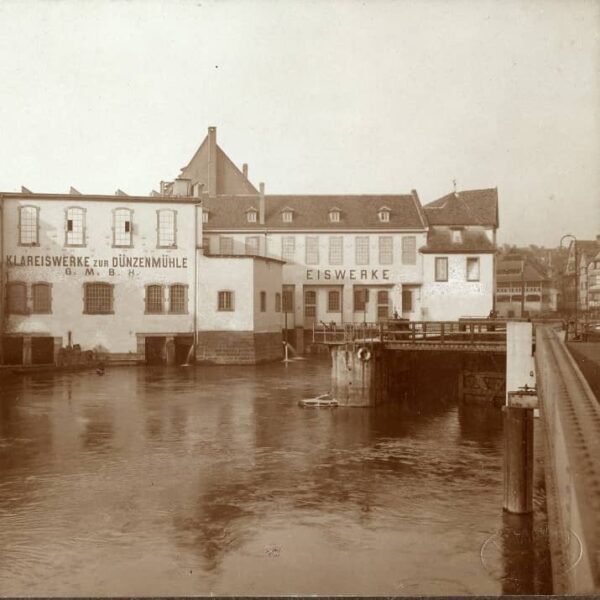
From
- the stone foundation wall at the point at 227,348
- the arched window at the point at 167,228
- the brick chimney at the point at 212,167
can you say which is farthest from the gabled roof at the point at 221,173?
the stone foundation wall at the point at 227,348

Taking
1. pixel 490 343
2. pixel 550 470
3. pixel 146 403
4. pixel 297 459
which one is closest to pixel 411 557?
pixel 550 470

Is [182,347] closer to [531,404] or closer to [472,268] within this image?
[472,268]

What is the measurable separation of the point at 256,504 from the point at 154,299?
27939 mm

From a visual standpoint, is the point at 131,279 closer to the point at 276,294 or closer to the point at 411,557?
the point at 276,294

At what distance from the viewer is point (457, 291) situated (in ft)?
156

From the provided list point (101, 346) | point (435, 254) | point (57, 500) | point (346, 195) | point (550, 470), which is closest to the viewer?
point (550, 470)

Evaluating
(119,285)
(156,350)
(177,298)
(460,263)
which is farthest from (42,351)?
(460,263)

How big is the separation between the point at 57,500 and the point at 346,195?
4023 centimetres

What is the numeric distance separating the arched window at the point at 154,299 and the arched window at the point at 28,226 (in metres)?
6.55

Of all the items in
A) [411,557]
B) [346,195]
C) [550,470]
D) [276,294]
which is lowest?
[411,557]

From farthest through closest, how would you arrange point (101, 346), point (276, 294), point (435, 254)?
1. point (435, 254)
2. point (276, 294)
3. point (101, 346)

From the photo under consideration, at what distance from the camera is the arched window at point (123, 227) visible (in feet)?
131

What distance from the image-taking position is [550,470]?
9219 millimetres

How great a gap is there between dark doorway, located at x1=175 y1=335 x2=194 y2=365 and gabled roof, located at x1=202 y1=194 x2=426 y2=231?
36.6ft
